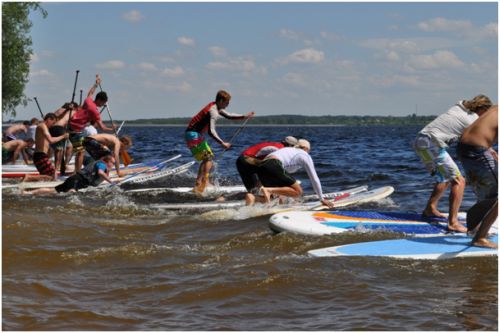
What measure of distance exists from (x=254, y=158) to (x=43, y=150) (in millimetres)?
5317

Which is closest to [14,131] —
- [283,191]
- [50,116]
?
[50,116]

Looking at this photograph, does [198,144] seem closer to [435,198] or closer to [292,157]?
[292,157]

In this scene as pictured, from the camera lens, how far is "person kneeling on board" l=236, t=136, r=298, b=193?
10.1 m

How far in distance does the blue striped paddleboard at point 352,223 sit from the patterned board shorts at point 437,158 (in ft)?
1.97

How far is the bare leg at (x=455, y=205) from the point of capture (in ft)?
27.3

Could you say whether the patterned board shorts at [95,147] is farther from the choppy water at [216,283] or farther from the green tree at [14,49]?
the green tree at [14,49]

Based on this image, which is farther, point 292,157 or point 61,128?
point 61,128

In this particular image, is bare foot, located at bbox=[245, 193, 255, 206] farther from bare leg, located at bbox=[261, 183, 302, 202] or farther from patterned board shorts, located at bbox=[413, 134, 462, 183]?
patterned board shorts, located at bbox=[413, 134, 462, 183]

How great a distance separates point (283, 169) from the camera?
980 cm

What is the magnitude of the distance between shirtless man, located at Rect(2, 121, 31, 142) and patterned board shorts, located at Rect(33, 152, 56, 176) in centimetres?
420

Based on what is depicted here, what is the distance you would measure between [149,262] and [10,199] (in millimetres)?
5844

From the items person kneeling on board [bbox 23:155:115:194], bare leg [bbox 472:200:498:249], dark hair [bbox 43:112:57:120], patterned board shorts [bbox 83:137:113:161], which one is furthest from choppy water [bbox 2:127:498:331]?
dark hair [bbox 43:112:57:120]

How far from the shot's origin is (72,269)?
7.00m

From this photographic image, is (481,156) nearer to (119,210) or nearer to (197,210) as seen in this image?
(197,210)
